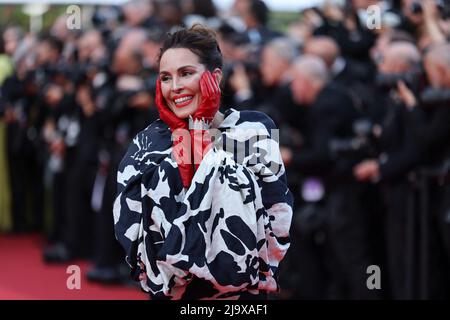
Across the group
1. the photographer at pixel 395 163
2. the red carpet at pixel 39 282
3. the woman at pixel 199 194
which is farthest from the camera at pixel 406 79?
the woman at pixel 199 194

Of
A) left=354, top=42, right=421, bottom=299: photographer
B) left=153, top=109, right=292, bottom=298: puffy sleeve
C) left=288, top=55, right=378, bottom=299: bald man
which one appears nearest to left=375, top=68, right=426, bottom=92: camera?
left=354, top=42, right=421, bottom=299: photographer

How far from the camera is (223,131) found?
122 inches

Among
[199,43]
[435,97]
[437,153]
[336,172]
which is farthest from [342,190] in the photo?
[199,43]

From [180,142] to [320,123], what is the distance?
276 cm

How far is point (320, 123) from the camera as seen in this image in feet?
18.6

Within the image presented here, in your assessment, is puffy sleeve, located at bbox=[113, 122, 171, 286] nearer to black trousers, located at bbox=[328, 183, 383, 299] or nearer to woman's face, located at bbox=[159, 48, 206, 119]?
woman's face, located at bbox=[159, 48, 206, 119]

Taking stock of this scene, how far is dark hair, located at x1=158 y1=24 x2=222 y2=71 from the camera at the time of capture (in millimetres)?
3045

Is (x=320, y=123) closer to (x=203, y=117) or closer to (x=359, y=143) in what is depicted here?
(x=359, y=143)

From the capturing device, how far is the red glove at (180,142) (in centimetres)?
297

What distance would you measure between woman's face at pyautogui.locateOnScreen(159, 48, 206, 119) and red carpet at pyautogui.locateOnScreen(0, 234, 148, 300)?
3.36 metres
